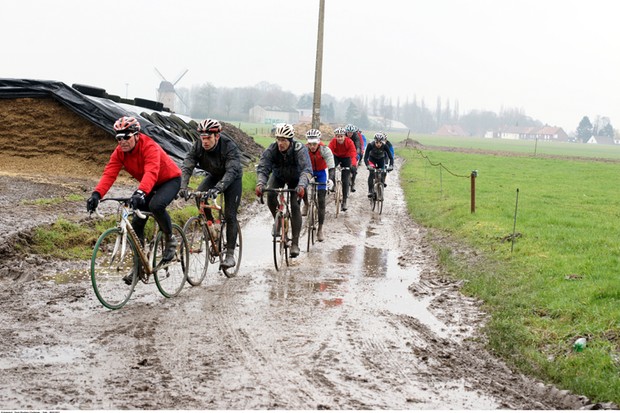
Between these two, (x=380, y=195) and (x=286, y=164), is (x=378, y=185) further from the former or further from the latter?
(x=286, y=164)

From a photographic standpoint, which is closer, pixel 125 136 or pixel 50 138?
pixel 125 136

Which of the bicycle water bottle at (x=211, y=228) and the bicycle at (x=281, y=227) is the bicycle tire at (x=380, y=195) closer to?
the bicycle at (x=281, y=227)

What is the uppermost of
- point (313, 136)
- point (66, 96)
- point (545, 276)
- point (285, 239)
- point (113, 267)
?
point (66, 96)

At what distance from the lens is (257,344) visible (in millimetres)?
7582

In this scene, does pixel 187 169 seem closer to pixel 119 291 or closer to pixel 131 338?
pixel 119 291

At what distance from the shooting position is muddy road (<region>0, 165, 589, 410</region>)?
6016 millimetres

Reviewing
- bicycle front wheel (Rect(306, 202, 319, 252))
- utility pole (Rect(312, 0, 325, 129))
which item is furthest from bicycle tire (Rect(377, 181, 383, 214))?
utility pole (Rect(312, 0, 325, 129))

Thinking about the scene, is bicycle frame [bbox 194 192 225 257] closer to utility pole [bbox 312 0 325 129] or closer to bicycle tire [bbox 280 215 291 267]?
bicycle tire [bbox 280 215 291 267]

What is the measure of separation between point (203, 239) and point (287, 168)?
216 cm

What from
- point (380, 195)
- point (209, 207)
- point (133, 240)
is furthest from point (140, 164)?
point (380, 195)

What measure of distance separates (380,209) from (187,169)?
1087cm

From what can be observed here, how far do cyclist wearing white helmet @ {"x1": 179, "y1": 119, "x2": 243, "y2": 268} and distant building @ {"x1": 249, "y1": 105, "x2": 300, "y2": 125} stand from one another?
156939 mm

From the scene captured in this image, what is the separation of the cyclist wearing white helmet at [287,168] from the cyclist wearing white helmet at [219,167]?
83cm

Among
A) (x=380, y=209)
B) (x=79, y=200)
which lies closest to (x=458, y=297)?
(x=79, y=200)
